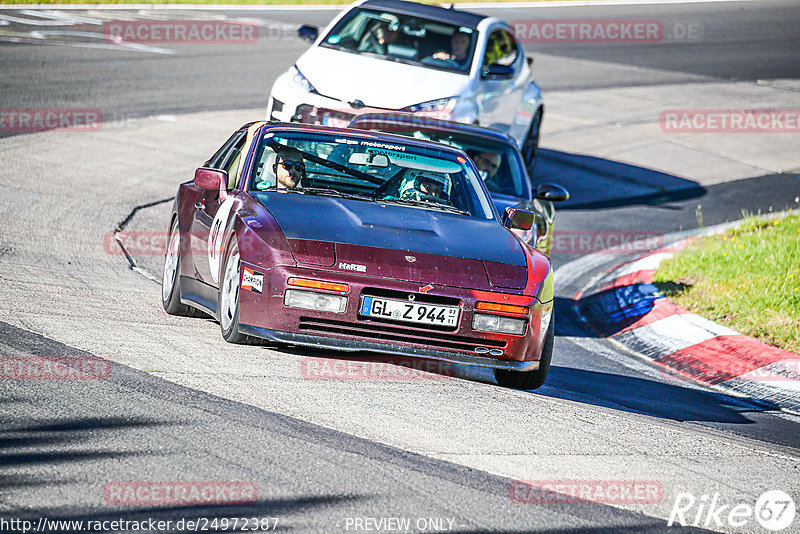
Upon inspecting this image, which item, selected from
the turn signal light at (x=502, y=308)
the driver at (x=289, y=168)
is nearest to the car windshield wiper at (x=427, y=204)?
the driver at (x=289, y=168)

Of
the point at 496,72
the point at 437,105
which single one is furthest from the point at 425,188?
the point at 496,72

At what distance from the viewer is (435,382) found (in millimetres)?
6719

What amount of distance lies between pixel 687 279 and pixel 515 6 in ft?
Answer: 80.9

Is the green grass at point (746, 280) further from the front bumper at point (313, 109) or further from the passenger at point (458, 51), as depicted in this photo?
the passenger at point (458, 51)

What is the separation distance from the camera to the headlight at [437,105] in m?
12.4

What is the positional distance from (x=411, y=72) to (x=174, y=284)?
603cm

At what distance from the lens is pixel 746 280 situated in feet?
34.7

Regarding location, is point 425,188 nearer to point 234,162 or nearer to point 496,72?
point 234,162

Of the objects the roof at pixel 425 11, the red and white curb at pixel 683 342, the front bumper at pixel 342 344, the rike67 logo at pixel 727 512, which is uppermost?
the roof at pixel 425 11

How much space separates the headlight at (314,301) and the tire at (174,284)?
1.62 meters

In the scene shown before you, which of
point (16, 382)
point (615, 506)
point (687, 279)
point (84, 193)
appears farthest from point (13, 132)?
point (615, 506)

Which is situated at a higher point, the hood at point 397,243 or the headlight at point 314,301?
the hood at point 397,243

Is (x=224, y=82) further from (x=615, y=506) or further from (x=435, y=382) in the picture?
(x=615, y=506)

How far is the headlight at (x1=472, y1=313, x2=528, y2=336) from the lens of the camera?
20.7 ft
